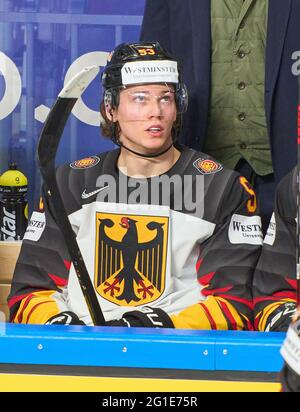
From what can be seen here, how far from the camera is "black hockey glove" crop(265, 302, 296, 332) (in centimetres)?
256

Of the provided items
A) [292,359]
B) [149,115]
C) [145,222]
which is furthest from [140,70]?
[292,359]

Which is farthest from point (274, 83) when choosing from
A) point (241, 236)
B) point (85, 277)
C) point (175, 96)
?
point (85, 277)

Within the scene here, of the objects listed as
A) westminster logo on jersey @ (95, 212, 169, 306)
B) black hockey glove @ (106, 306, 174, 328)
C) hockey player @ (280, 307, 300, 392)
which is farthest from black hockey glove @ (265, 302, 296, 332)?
hockey player @ (280, 307, 300, 392)

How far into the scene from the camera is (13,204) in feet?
12.9

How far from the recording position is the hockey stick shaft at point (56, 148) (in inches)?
91.8

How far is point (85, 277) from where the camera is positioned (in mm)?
2523

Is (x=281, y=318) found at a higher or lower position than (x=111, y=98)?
lower

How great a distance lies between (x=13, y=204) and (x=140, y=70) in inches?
44.5

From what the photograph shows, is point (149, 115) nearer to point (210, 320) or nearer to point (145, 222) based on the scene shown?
point (145, 222)

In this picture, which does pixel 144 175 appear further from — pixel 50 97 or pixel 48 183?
pixel 50 97

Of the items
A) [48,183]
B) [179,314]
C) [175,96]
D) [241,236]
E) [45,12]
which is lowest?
[179,314]

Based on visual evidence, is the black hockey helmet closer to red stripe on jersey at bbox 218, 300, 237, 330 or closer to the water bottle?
red stripe on jersey at bbox 218, 300, 237, 330

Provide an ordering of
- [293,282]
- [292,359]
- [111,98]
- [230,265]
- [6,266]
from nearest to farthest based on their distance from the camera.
→ [292,359]
[293,282]
[230,265]
[111,98]
[6,266]

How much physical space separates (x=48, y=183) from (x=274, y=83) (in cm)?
105
